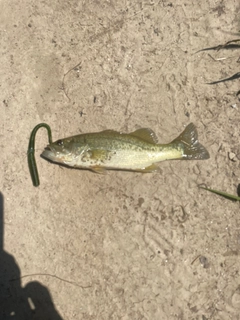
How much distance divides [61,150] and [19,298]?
1.79m

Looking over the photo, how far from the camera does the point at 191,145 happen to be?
4.42 meters

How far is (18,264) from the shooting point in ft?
15.2

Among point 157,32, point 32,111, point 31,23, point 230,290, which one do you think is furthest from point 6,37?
point 230,290

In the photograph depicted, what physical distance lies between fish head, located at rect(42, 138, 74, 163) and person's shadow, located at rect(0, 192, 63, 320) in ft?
4.34

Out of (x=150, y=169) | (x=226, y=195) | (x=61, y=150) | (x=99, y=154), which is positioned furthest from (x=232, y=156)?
(x=61, y=150)

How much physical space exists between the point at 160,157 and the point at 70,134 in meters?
1.14

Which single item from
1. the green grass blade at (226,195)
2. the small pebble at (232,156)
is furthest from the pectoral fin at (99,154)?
the small pebble at (232,156)

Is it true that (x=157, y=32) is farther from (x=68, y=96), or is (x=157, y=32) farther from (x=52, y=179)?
(x=52, y=179)

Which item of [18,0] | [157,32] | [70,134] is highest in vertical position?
[18,0]

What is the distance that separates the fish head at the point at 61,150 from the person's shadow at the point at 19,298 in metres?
1.32

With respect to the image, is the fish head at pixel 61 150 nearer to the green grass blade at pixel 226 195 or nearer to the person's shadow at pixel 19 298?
the person's shadow at pixel 19 298

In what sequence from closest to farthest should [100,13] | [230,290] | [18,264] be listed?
[230,290] → [18,264] → [100,13]

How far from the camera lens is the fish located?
4340mm

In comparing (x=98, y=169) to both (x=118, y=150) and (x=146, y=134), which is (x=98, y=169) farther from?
(x=146, y=134)
